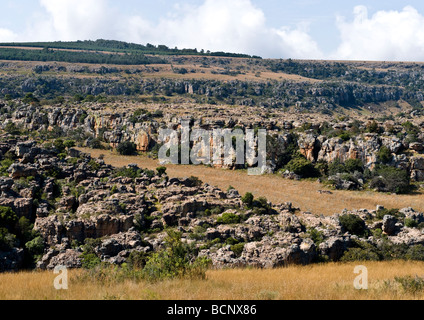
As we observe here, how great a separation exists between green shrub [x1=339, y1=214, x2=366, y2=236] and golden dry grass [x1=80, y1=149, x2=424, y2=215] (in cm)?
647

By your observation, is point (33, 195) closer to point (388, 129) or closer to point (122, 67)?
point (388, 129)

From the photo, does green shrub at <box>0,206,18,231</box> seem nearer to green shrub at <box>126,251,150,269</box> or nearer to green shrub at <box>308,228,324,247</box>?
green shrub at <box>126,251,150,269</box>

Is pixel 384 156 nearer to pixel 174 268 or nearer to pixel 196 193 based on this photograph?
pixel 196 193

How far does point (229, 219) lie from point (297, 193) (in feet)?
47.7

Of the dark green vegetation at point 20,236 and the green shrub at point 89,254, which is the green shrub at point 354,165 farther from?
the dark green vegetation at point 20,236

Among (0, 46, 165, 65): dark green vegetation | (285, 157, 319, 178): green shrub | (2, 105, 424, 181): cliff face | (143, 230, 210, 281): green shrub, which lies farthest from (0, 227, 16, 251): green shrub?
(0, 46, 165, 65): dark green vegetation

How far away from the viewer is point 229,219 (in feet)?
66.3

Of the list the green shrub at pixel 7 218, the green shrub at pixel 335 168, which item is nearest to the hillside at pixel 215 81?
the green shrub at pixel 335 168

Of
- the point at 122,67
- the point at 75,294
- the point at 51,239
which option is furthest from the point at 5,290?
the point at 122,67

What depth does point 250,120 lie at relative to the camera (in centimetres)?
5122

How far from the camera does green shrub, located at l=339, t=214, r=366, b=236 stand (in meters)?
19.7

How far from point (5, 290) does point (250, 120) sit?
4576 centimetres

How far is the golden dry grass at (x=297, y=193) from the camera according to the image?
93.8ft

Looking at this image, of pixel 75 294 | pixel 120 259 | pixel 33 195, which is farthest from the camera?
pixel 33 195
